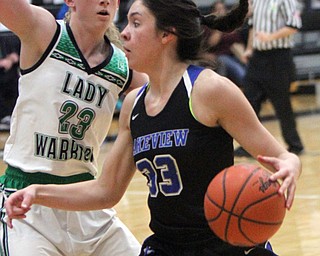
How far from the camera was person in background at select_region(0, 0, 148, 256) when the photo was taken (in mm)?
4105

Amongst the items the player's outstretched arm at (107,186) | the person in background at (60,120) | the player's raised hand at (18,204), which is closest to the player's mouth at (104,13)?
the person in background at (60,120)

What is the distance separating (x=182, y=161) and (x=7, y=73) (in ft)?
33.1

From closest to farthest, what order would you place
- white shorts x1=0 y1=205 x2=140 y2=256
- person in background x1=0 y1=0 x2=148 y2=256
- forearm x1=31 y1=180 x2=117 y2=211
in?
1. forearm x1=31 y1=180 x2=117 y2=211
2. white shorts x1=0 y1=205 x2=140 y2=256
3. person in background x1=0 y1=0 x2=148 y2=256

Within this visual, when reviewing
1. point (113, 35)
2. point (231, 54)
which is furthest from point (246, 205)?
point (231, 54)

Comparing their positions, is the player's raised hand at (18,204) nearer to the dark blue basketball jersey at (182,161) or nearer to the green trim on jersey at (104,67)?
the dark blue basketball jersey at (182,161)

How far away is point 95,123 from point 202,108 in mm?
946

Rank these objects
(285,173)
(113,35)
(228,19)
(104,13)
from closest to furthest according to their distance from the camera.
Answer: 1. (285,173)
2. (228,19)
3. (104,13)
4. (113,35)

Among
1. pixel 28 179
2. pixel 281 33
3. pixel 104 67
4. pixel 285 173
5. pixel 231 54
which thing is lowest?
pixel 231 54

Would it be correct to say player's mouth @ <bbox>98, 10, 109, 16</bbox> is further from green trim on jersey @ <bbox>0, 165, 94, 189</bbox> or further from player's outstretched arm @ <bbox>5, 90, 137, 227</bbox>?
green trim on jersey @ <bbox>0, 165, 94, 189</bbox>

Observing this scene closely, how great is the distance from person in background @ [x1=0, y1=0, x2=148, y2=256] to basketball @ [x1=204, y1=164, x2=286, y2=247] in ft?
3.49

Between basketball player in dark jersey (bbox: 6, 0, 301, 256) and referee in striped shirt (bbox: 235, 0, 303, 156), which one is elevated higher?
basketball player in dark jersey (bbox: 6, 0, 301, 256)

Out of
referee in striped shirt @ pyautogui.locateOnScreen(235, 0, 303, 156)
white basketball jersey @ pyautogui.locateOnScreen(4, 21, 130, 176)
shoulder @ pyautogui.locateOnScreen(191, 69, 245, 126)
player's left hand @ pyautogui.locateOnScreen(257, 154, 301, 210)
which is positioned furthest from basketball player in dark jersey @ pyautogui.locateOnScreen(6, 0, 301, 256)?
referee in striped shirt @ pyautogui.locateOnScreen(235, 0, 303, 156)

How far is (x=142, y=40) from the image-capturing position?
11.9 ft

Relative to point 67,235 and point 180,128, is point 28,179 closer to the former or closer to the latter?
point 67,235
